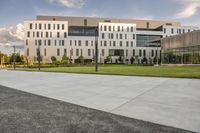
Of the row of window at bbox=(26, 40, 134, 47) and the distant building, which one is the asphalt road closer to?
the distant building

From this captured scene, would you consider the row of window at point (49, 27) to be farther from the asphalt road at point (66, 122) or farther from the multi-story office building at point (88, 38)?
the asphalt road at point (66, 122)

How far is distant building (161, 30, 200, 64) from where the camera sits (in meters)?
46.2

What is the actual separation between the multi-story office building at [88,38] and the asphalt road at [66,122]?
252 feet

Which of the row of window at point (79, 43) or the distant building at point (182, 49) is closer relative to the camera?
the distant building at point (182, 49)

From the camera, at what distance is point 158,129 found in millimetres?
4379

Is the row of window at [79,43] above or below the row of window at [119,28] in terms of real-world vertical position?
below

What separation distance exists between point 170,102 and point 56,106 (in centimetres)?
400

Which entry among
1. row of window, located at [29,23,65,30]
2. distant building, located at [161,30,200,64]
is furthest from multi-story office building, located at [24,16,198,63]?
distant building, located at [161,30,200,64]

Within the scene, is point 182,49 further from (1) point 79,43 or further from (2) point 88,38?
(1) point 79,43

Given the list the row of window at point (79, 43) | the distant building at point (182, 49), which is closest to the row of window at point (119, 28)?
the row of window at point (79, 43)

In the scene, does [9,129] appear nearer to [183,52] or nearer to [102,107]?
[102,107]

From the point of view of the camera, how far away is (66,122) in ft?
15.8

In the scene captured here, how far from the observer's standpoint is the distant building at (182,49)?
46219 millimetres

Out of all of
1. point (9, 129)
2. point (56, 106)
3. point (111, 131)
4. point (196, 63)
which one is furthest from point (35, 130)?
point (196, 63)
